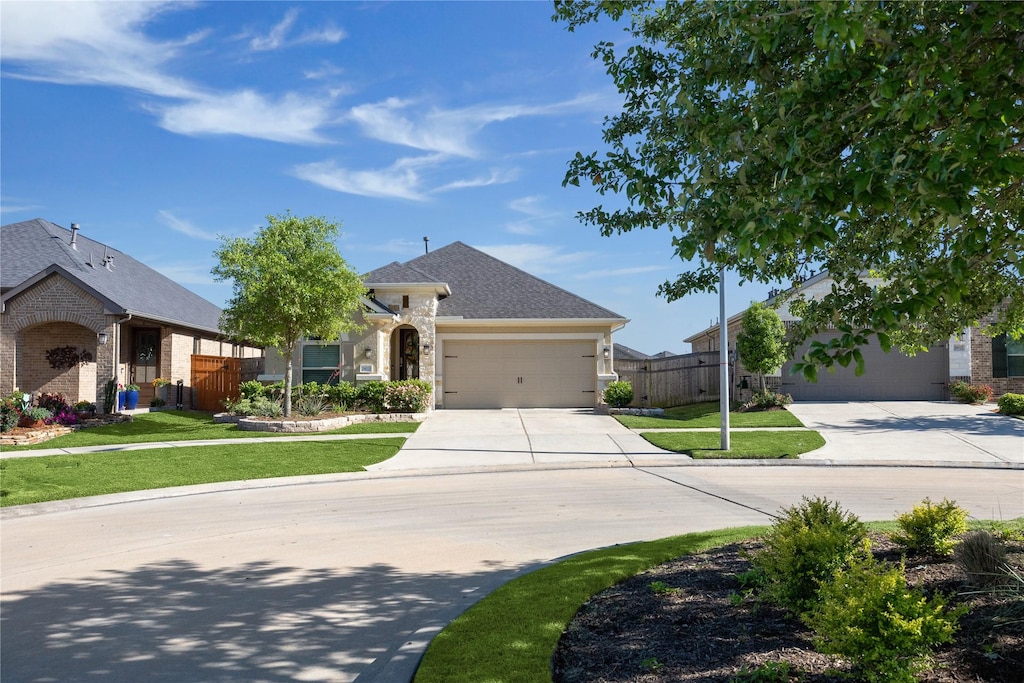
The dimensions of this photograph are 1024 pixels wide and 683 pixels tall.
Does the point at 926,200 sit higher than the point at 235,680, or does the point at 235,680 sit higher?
the point at 926,200

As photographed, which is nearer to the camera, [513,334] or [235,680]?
[235,680]

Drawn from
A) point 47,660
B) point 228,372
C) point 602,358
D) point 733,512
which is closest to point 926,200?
point 47,660

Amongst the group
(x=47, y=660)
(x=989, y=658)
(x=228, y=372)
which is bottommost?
(x=47, y=660)

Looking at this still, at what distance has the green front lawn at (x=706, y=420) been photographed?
21047 mm

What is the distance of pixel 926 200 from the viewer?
324 cm

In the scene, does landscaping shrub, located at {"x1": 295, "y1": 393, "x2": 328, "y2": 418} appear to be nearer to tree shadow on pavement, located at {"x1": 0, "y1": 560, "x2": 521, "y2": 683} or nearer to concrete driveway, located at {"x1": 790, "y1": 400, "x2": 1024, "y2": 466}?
concrete driveway, located at {"x1": 790, "y1": 400, "x2": 1024, "y2": 466}

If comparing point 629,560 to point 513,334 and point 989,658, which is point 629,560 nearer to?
point 989,658

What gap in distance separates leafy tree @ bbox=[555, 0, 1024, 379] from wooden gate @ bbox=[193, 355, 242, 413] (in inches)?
951

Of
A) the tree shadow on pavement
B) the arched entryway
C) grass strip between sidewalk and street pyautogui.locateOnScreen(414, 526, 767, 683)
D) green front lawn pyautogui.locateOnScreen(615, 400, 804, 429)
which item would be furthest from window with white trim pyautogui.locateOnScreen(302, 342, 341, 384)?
grass strip between sidewalk and street pyautogui.locateOnScreen(414, 526, 767, 683)

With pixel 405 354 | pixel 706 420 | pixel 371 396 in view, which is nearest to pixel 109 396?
pixel 371 396

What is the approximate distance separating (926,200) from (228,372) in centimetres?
2704

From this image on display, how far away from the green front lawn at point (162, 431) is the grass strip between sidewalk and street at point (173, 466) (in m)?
1.93

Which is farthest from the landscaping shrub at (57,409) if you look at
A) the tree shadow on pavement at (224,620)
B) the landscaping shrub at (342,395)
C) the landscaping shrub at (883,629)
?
the landscaping shrub at (883,629)

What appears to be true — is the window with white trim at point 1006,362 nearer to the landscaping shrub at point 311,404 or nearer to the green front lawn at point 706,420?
the green front lawn at point 706,420
